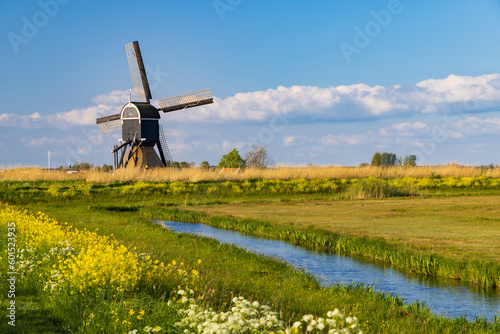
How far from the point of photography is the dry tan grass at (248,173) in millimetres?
42469

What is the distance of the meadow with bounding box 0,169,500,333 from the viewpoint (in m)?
7.11

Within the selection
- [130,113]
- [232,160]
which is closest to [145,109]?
[130,113]

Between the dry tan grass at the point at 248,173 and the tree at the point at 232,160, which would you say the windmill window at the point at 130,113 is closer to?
the dry tan grass at the point at 248,173

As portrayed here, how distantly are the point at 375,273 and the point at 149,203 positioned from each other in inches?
828

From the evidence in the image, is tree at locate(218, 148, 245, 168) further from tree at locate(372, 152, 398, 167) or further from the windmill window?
tree at locate(372, 152, 398, 167)

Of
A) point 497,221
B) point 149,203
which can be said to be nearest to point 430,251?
point 497,221

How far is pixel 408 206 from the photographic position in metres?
28.2

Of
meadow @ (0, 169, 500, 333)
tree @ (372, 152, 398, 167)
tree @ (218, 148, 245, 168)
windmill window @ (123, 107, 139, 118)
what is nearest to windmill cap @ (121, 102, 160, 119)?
windmill window @ (123, 107, 139, 118)

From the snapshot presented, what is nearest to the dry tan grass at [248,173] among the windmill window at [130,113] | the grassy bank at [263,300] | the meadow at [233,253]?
the meadow at [233,253]

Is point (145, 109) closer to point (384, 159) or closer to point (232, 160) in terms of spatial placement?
point (232, 160)

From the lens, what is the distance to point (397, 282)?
40.8 feet

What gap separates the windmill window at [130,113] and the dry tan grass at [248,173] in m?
6.20

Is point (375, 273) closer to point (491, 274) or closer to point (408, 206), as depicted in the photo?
point (491, 274)

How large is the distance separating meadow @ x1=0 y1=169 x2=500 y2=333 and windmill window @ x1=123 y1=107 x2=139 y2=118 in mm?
11148
